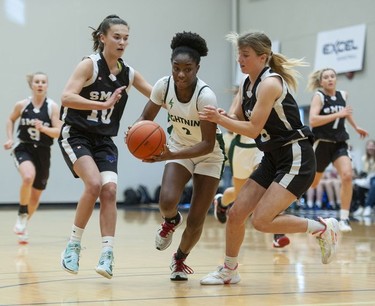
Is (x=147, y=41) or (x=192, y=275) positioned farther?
(x=147, y=41)

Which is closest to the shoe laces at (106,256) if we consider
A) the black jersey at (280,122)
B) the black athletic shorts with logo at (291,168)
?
the black athletic shorts with logo at (291,168)

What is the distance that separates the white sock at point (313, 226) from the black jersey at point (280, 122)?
1.91 ft

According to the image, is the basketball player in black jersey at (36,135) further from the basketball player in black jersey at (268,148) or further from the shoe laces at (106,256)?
the basketball player in black jersey at (268,148)

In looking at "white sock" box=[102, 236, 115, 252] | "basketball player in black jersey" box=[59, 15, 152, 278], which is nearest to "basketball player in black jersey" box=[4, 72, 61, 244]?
"basketball player in black jersey" box=[59, 15, 152, 278]

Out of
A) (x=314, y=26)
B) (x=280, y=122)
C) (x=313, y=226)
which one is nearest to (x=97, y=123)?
(x=280, y=122)

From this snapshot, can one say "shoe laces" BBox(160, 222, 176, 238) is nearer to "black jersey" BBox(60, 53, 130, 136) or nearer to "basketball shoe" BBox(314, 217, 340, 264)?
"black jersey" BBox(60, 53, 130, 136)

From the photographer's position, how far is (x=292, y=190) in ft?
16.2

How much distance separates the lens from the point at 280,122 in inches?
196

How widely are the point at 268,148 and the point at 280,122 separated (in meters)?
0.20

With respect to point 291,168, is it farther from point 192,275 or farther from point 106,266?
point 106,266

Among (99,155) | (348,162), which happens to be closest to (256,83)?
(99,155)

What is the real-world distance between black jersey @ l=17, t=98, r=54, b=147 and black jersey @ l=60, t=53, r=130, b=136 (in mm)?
3476

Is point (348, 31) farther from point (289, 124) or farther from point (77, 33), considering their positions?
point (289, 124)

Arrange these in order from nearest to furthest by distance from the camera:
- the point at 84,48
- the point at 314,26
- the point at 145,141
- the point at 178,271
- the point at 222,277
Answer: the point at 145,141 → the point at 222,277 → the point at 178,271 → the point at 314,26 → the point at 84,48
